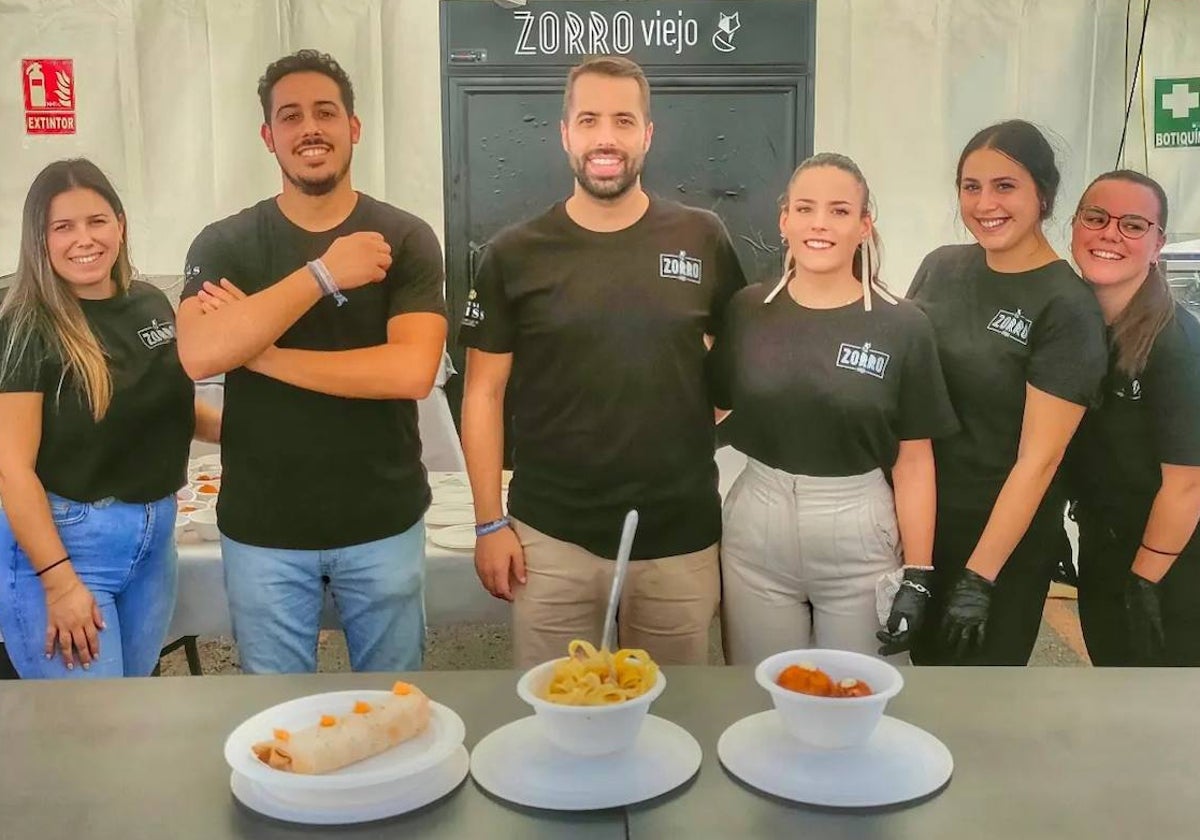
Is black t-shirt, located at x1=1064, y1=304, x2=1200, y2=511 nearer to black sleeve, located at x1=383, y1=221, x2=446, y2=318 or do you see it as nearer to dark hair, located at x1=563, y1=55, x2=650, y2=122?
dark hair, located at x1=563, y1=55, x2=650, y2=122

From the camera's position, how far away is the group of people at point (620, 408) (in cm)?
169

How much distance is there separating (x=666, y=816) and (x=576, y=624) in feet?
2.71

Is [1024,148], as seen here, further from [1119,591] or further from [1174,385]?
[1119,591]

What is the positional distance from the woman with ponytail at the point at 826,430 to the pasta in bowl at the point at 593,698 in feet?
2.14

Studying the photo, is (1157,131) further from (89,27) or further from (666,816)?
(89,27)

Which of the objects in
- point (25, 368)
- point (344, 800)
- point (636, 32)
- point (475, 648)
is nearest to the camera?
point (344, 800)

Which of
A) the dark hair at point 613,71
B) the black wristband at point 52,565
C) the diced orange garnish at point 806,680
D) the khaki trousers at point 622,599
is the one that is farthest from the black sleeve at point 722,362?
the black wristband at point 52,565

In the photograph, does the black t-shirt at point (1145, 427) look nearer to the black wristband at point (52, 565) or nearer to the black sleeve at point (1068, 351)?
the black sleeve at point (1068, 351)

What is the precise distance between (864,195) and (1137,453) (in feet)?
1.99

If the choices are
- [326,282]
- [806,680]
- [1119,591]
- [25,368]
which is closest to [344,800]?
[806,680]

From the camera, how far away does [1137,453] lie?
174 cm

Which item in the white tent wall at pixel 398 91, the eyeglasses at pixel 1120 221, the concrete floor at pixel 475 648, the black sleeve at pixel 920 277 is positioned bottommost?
the concrete floor at pixel 475 648

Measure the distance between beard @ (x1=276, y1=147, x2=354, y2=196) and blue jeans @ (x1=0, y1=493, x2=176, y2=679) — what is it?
1.81 feet

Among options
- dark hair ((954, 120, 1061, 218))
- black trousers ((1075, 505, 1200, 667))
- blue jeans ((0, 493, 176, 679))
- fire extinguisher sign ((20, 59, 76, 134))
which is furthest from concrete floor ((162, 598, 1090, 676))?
fire extinguisher sign ((20, 59, 76, 134))
